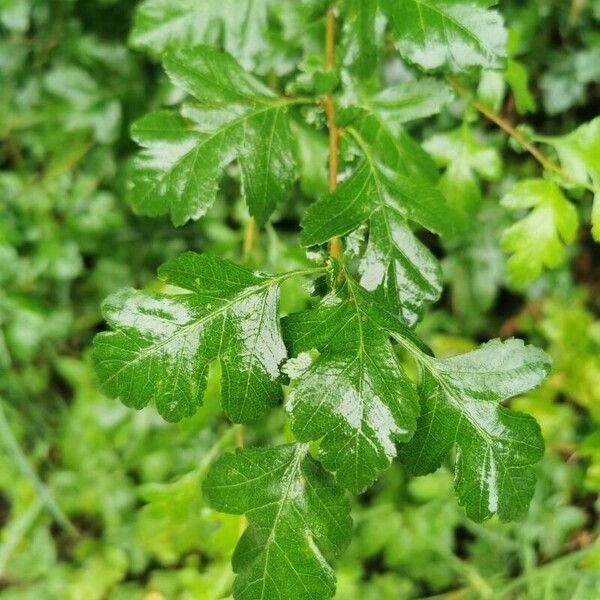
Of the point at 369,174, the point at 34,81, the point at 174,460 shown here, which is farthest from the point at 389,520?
the point at 34,81

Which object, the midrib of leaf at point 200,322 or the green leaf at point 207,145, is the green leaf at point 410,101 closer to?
the green leaf at point 207,145

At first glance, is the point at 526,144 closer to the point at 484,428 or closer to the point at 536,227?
the point at 536,227

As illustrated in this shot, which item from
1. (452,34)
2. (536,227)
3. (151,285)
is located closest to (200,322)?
(452,34)

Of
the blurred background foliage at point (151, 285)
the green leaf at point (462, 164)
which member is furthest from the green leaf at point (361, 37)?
the blurred background foliage at point (151, 285)

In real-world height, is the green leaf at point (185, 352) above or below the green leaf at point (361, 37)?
below

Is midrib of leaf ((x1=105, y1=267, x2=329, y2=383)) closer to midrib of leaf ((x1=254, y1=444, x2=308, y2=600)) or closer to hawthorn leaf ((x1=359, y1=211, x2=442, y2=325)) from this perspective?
hawthorn leaf ((x1=359, y1=211, x2=442, y2=325))
